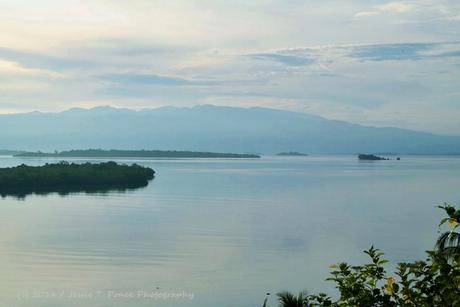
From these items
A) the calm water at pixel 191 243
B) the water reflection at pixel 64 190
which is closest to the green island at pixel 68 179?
the water reflection at pixel 64 190

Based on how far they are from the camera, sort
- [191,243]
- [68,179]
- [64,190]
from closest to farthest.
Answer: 1. [191,243]
2. [64,190]
3. [68,179]

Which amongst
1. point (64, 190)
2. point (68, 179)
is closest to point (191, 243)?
point (64, 190)

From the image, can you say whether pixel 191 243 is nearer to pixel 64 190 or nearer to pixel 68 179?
→ pixel 64 190

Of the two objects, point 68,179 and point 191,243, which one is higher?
point 68,179

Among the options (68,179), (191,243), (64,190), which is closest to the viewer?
(191,243)

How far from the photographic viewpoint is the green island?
276 ft

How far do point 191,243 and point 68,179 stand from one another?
56.6m

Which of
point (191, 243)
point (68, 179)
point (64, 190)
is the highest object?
→ point (68, 179)

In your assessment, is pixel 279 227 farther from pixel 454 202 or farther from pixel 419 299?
pixel 419 299

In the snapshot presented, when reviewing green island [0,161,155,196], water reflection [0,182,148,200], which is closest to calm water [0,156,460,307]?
water reflection [0,182,148,200]

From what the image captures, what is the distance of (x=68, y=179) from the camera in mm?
91375

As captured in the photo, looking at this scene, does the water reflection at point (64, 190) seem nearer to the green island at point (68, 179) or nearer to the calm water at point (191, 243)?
the green island at point (68, 179)

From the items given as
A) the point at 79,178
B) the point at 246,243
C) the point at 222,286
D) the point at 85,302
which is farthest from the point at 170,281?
the point at 79,178

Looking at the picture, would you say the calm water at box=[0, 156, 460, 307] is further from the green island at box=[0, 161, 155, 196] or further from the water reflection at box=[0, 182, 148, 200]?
the green island at box=[0, 161, 155, 196]
